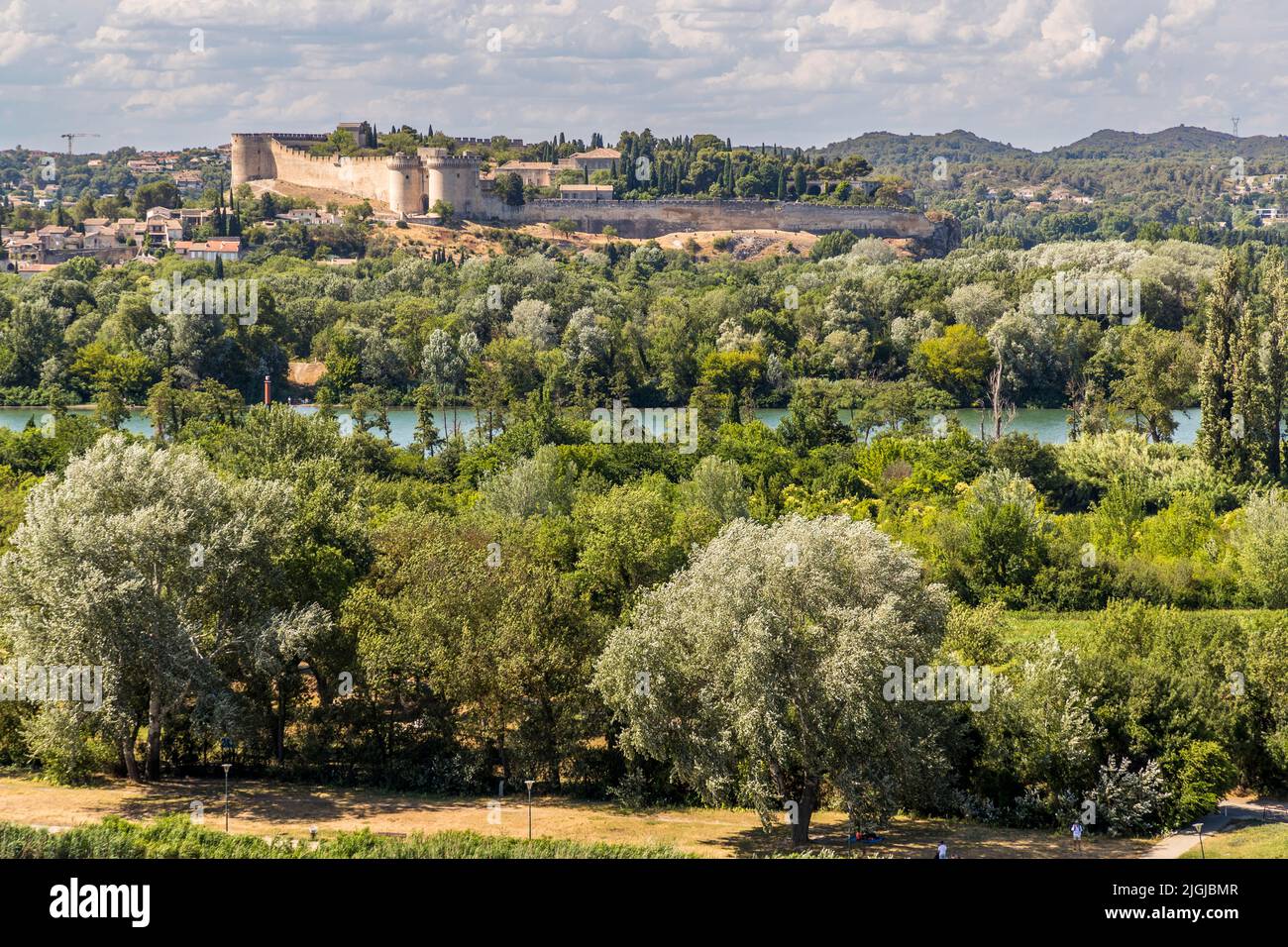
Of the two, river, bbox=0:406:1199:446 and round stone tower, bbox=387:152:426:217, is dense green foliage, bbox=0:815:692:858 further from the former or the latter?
round stone tower, bbox=387:152:426:217

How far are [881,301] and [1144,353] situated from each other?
15.2 meters

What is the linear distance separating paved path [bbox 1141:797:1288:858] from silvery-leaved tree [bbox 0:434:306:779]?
10.3m

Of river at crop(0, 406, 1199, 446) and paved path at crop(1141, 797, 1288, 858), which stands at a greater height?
river at crop(0, 406, 1199, 446)

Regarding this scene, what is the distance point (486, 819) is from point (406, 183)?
7828cm

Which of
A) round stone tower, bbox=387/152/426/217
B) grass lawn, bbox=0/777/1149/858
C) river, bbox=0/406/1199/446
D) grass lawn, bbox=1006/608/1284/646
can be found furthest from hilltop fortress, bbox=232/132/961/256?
grass lawn, bbox=0/777/1149/858

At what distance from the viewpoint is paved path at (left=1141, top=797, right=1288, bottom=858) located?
17688 mm

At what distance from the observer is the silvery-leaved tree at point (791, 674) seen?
58.4 ft

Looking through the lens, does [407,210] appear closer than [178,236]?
No

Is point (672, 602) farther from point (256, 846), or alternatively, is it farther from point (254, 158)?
point (254, 158)

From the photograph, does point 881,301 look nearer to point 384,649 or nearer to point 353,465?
point 353,465

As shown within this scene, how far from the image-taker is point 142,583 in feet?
63.5
